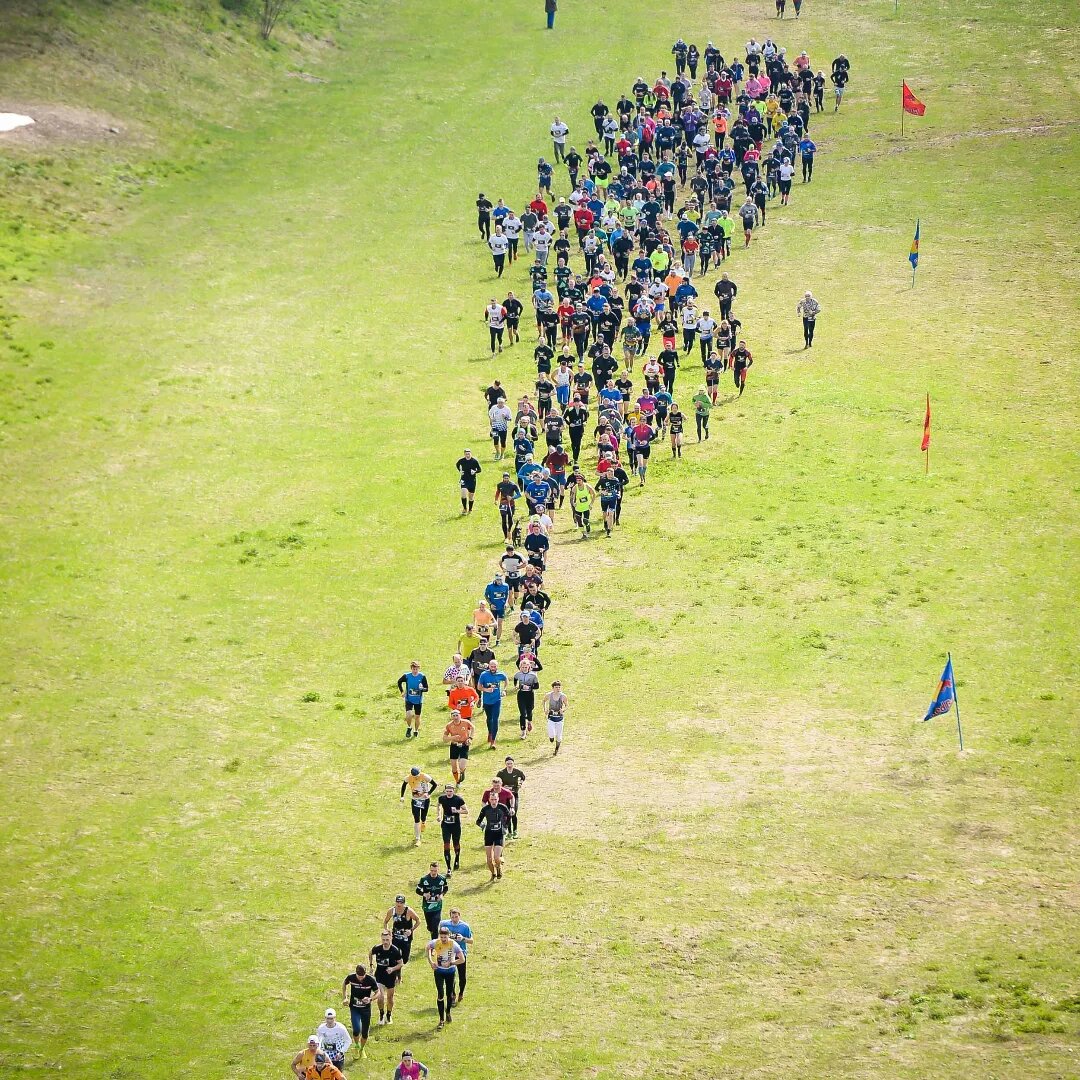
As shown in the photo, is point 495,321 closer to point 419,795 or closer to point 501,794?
point 419,795

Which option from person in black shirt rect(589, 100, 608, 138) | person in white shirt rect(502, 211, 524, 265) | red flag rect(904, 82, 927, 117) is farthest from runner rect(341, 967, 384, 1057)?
red flag rect(904, 82, 927, 117)

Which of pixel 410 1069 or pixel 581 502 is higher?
pixel 581 502

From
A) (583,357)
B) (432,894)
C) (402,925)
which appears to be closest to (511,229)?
(583,357)

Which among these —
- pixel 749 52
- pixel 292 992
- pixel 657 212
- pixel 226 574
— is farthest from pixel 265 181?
pixel 292 992

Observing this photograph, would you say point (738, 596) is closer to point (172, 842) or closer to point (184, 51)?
point (172, 842)

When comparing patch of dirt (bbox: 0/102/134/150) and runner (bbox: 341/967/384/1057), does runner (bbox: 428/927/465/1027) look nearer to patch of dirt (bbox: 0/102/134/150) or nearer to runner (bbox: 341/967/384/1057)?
runner (bbox: 341/967/384/1057)
